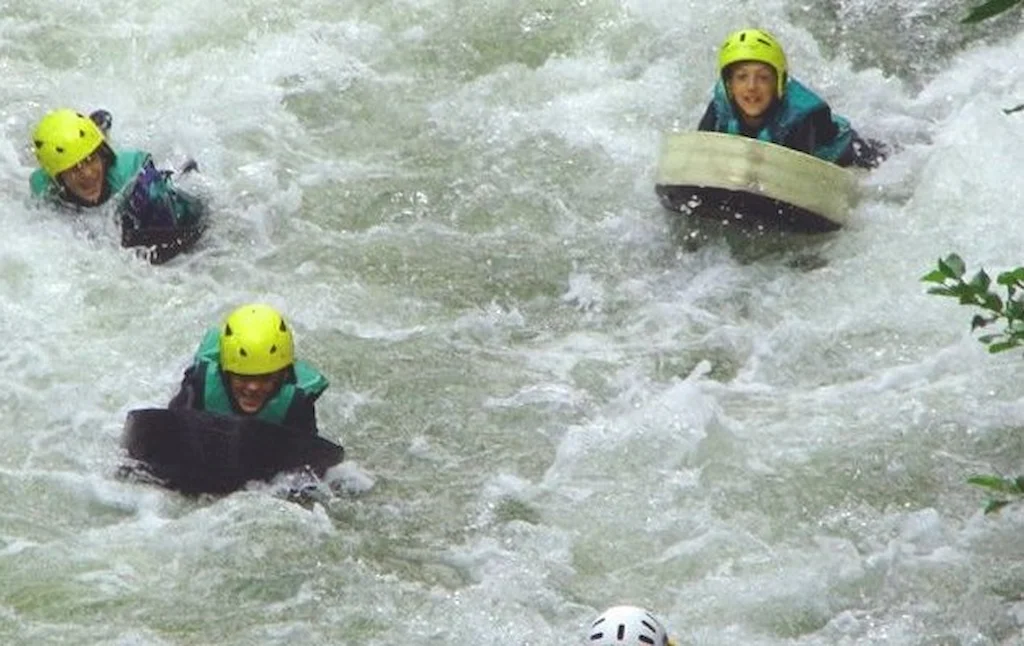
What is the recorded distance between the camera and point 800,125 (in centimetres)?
1048

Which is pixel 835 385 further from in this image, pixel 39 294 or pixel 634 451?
pixel 39 294

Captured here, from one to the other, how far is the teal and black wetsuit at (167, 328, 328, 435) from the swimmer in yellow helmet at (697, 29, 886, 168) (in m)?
2.83

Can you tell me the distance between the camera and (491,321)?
9.92m

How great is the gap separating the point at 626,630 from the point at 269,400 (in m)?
2.26

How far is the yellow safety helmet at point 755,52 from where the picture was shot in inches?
414

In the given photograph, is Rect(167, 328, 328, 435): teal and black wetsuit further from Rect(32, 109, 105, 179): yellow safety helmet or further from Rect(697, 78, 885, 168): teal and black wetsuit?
Rect(697, 78, 885, 168): teal and black wetsuit

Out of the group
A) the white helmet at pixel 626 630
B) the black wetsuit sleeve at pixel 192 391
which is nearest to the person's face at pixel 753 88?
the black wetsuit sleeve at pixel 192 391

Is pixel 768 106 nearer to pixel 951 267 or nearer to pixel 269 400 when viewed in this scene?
pixel 269 400

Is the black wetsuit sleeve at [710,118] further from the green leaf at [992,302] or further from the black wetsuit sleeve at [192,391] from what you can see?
the green leaf at [992,302]

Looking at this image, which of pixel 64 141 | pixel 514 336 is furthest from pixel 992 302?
pixel 64 141

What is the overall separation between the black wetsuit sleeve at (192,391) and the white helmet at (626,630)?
7.52 ft

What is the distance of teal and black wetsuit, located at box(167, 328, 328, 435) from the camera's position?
339 inches

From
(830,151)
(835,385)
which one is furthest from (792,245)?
(835,385)

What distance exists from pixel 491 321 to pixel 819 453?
1.81 metres
